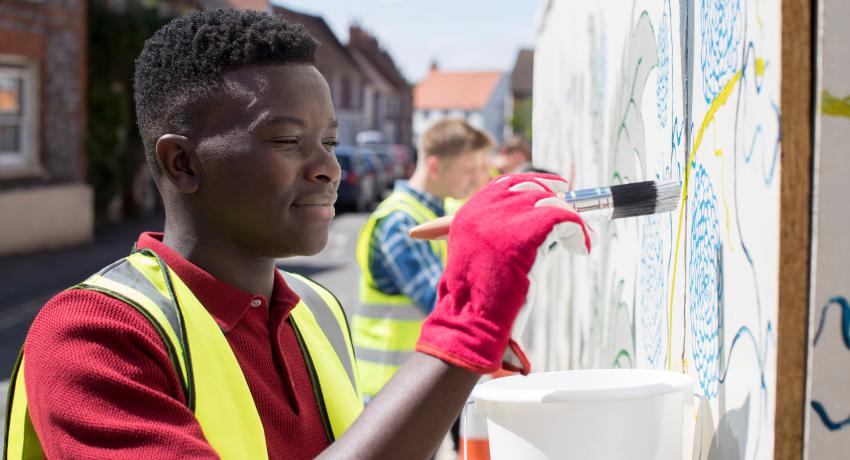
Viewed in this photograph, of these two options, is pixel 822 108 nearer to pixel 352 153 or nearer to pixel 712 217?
pixel 712 217

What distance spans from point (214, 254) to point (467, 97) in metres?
98.1

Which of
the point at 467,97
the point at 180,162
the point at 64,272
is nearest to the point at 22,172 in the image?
the point at 64,272

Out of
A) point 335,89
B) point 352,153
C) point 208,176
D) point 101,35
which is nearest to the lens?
point 208,176

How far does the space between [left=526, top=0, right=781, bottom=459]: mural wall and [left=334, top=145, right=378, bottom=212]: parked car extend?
2007 centimetres

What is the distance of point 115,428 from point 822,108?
0.90 metres

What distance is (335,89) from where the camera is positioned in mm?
51312

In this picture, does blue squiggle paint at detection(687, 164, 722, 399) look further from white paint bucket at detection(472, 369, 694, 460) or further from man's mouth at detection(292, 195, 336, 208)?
man's mouth at detection(292, 195, 336, 208)

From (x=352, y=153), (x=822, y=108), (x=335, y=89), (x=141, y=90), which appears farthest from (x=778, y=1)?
(x=335, y=89)

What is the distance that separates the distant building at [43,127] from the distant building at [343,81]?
33.5 meters

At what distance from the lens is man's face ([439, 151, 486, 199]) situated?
4.39 metres

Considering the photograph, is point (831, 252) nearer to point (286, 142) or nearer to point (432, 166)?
point (286, 142)

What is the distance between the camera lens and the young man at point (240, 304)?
1.24 m

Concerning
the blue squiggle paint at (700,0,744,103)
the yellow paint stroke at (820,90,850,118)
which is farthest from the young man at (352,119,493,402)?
the yellow paint stroke at (820,90,850,118)

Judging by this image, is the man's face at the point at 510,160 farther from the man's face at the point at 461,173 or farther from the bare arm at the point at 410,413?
the bare arm at the point at 410,413
